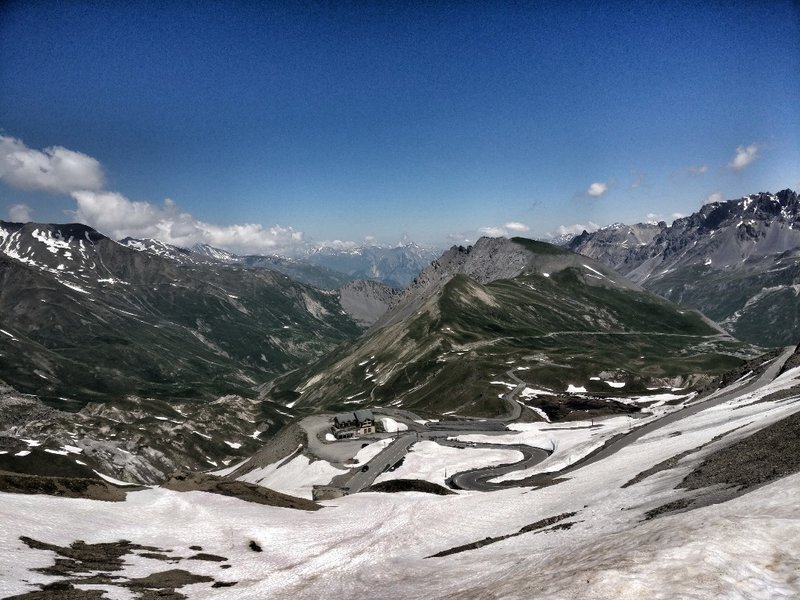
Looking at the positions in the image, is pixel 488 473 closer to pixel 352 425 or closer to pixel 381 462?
pixel 381 462

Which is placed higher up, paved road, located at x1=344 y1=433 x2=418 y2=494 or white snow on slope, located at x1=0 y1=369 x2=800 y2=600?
white snow on slope, located at x1=0 y1=369 x2=800 y2=600

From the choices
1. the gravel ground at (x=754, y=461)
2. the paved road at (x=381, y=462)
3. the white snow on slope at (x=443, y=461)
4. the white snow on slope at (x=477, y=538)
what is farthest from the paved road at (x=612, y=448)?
the gravel ground at (x=754, y=461)

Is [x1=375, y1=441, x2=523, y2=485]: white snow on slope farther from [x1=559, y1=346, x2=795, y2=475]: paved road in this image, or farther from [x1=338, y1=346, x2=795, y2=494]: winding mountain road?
[x1=559, y1=346, x2=795, y2=475]: paved road

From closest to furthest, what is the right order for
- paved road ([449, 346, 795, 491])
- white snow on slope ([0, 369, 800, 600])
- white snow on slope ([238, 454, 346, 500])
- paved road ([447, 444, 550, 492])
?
white snow on slope ([0, 369, 800, 600])
paved road ([449, 346, 795, 491])
paved road ([447, 444, 550, 492])
white snow on slope ([238, 454, 346, 500])

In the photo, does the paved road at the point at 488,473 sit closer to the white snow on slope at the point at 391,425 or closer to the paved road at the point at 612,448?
the paved road at the point at 612,448

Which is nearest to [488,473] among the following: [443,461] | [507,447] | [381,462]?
[443,461]

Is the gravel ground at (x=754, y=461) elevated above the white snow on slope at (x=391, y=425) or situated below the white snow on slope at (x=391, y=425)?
above

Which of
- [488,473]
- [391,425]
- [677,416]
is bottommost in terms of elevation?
[488,473]

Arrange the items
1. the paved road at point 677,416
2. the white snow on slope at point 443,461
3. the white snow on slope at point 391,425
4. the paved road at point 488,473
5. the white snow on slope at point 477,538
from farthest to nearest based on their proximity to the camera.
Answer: the white snow on slope at point 391,425
the white snow on slope at point 443,461
the paved road at point 488,473
the paved road at point 677,416
the white snow on slope at point 477,538

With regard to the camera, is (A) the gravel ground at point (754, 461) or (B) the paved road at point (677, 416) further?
(B) the paved road at point (677, 416)

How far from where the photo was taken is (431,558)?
112 feet

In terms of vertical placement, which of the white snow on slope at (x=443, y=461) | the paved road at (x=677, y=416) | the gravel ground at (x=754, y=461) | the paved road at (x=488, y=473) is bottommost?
the paved road at (x=488, y=473)

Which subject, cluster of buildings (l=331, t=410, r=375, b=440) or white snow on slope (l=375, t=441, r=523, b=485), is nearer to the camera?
white snow on slope (l=375, t=441, r=523, b=485)

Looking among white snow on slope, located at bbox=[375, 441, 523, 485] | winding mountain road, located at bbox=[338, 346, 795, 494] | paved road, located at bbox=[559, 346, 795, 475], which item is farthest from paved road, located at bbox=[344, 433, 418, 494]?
paved road, located at bbox=[559, 346, 795, 475]
